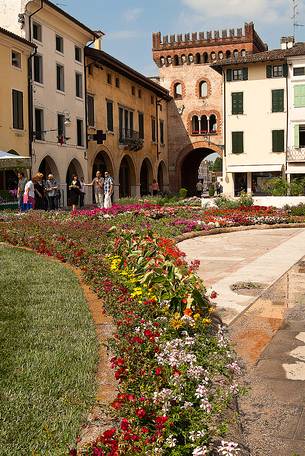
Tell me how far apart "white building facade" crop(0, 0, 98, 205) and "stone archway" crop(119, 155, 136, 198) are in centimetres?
798

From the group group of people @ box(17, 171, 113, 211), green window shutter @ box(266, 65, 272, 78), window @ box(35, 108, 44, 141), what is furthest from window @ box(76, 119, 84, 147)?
green window shutter @ box(266, 65, 272, 78)

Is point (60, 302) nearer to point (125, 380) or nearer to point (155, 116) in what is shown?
point (125, 380)

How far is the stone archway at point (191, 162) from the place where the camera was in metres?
49.9

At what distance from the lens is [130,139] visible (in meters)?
40.4

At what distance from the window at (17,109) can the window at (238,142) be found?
1977 centimetres

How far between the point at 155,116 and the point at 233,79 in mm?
7910

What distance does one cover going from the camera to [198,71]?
5034cm

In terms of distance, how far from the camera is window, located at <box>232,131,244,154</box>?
4303cm

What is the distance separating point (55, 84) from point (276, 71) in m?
17.8

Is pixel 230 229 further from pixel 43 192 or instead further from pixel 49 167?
pixel 49 167

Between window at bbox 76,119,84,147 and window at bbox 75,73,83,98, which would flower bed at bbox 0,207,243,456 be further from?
window at bbox 75,73,83,98

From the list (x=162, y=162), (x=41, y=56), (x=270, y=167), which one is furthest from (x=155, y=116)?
(x=41, y=56)

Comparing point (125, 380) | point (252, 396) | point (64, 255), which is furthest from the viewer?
point (64, 255)

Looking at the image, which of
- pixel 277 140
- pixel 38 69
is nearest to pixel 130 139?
pixel 277 140
